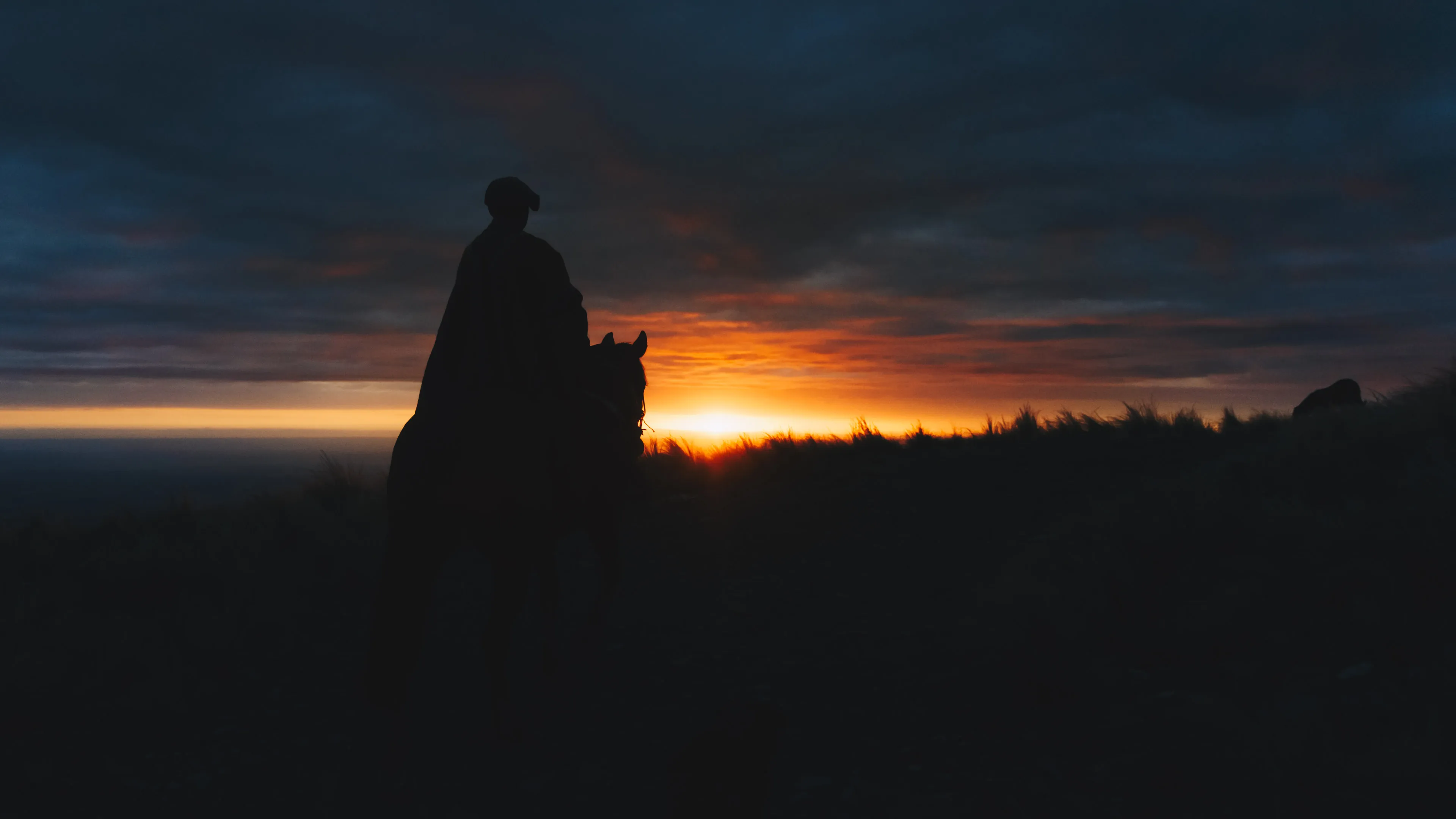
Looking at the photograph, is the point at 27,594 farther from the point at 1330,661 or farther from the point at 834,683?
the point at 1330,661

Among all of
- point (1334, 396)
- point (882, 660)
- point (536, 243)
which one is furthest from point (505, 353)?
point (1334, 396)

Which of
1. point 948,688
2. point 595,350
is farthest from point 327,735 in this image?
point 948,688

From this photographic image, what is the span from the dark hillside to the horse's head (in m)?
0.73

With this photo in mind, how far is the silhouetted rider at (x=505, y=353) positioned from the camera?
5.13 metres

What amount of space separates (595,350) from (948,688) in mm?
3508

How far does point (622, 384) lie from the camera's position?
257 inches

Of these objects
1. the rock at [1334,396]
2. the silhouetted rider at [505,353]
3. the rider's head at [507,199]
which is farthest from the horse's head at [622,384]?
the rock at [1334,396]

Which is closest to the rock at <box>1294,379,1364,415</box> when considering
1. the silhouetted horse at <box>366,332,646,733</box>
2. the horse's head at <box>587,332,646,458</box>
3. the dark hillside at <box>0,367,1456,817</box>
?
the dark hillside at <box>0,367,1456,817</box>

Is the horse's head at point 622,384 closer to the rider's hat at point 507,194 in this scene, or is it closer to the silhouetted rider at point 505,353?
the silhouetted rider at point 505,353

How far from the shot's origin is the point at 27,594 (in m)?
7.51

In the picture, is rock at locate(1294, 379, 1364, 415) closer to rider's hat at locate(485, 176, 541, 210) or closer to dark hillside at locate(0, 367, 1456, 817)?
dark hillside at locate(0, 367, 1456, 817)

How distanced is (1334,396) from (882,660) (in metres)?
15.5

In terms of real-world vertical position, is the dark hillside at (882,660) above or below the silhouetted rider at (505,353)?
below

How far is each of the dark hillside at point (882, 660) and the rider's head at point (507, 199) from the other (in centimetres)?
258
